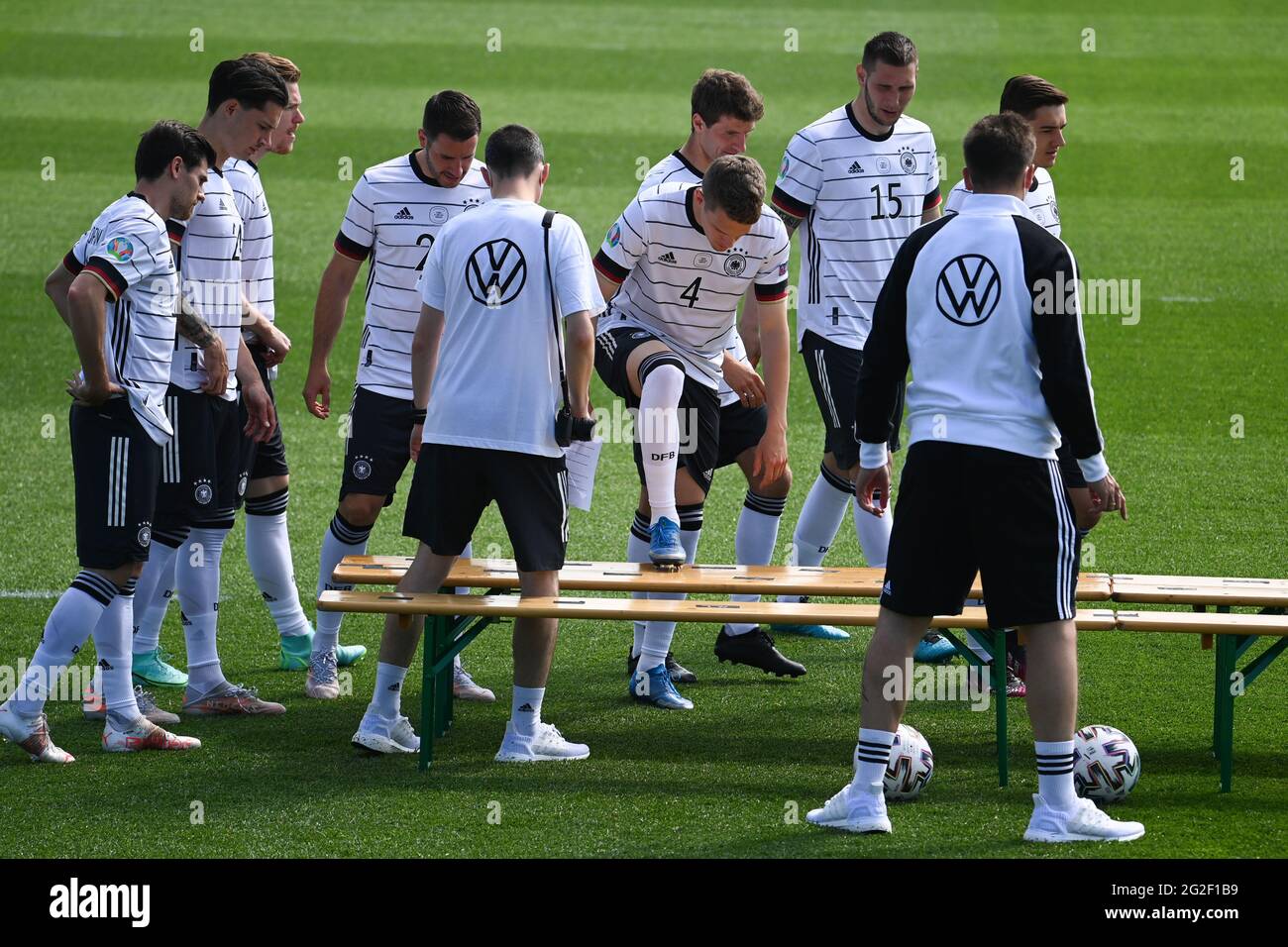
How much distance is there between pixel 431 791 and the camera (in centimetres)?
488

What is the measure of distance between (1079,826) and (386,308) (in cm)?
306

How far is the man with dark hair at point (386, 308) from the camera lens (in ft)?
19.5

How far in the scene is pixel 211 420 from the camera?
18.4 ft

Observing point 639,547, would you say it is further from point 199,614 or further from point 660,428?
point 199,614

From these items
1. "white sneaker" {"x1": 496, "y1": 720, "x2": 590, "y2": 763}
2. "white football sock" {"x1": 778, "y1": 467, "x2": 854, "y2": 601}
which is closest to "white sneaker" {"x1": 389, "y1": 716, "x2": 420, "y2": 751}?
"white sneaker" {"x1": 496, "y1": 720, "x2": 590, "y2": 763}

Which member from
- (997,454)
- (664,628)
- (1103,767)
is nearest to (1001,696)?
(1103,767)


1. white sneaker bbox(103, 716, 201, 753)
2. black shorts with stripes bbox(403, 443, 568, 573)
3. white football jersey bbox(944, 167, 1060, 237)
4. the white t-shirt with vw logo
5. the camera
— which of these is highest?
white football jersey bbox(944, 167, 1060, 237)

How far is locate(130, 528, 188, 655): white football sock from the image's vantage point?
18.6 ft

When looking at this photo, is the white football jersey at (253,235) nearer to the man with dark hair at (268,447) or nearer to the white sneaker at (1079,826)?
the man with dark hair at (268,447)

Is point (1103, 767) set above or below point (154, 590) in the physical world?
below

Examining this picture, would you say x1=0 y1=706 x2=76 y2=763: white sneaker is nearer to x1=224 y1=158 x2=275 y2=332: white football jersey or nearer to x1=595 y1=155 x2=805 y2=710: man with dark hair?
x1=224 y1=158 x2=275 y2=332: white football jersey

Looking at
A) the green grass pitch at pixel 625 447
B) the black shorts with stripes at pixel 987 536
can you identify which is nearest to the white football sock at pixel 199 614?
the green grass pitch at pixel 625 447

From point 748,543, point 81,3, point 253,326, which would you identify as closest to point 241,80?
point 253,326

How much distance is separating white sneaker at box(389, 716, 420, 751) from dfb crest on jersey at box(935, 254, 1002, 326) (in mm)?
2194
